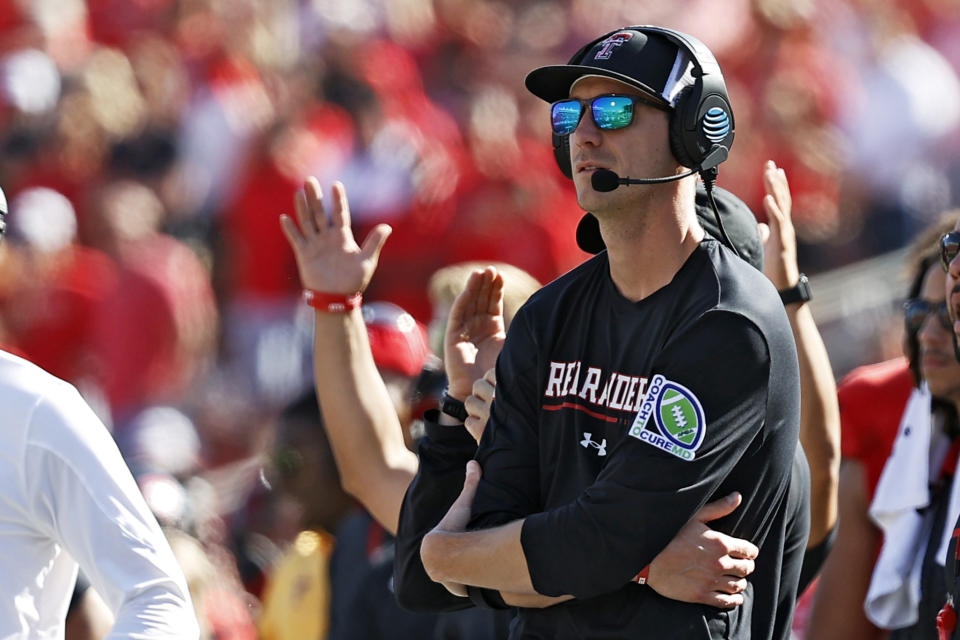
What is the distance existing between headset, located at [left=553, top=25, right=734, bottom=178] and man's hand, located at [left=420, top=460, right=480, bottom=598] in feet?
2.28

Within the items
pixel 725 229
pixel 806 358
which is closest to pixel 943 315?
pixel 806 358

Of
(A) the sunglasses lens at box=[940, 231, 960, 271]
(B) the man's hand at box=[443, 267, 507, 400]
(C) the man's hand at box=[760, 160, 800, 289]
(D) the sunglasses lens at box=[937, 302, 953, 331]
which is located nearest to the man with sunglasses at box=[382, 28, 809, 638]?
(B) the man's hand at box=[443, 267, 507, 400]

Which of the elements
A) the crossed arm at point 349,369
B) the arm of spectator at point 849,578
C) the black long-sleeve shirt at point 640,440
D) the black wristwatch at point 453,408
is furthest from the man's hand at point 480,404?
the arm of spectator at point 849,578

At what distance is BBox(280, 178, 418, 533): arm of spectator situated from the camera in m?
4.11

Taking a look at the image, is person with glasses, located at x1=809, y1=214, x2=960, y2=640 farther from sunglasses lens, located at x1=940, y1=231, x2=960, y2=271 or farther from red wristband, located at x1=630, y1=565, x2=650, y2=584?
red wristband, located at x1=630, y1=565, x2=650, y2=584

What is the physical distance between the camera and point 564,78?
3020 mm

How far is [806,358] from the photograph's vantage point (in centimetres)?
375

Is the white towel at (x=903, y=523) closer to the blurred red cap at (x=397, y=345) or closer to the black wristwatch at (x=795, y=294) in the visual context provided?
the black wristwatch at (x=795, y=294)

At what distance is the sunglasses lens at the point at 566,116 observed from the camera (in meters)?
2.99

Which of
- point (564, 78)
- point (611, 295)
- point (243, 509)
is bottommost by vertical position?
point (243, 509)

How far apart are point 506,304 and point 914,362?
1.12m

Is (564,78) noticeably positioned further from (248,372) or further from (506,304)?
(248,372)

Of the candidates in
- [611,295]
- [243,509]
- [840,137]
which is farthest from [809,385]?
[840,137]

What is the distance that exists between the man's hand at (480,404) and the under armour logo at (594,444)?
40 cm
